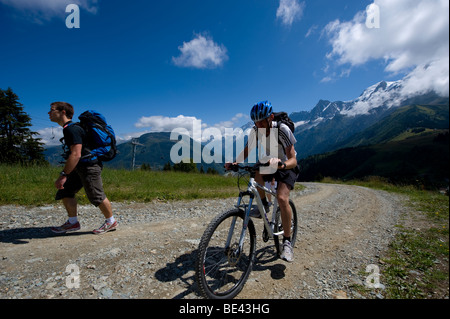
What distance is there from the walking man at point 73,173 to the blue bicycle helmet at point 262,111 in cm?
411

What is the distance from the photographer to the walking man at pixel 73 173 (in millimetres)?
4785

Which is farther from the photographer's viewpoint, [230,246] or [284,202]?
[284,202]

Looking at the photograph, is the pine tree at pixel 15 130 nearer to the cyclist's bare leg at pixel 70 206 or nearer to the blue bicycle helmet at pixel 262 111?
the cyclist's bare leg at pixel 70 206

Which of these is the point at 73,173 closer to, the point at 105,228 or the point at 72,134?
the point at 72,134

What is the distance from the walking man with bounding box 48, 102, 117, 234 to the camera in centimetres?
479

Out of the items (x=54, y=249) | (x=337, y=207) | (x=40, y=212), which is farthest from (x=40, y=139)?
(x=337, y=207)

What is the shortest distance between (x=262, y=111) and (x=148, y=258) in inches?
150

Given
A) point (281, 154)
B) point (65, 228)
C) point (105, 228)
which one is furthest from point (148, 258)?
point (281, 154)

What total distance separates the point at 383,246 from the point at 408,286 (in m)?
2.03

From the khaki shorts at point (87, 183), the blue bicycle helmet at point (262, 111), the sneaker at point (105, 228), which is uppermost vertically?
the blue bicycle helmet at point (262, 111)

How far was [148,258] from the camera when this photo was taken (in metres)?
4.20

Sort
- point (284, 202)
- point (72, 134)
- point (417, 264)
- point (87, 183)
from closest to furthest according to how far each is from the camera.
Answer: point (284, 202), point (417, 264), point (72, 134), point (87, 183)

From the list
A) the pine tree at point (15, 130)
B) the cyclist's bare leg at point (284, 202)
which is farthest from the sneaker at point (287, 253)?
the pine tree at point (15, 130)
